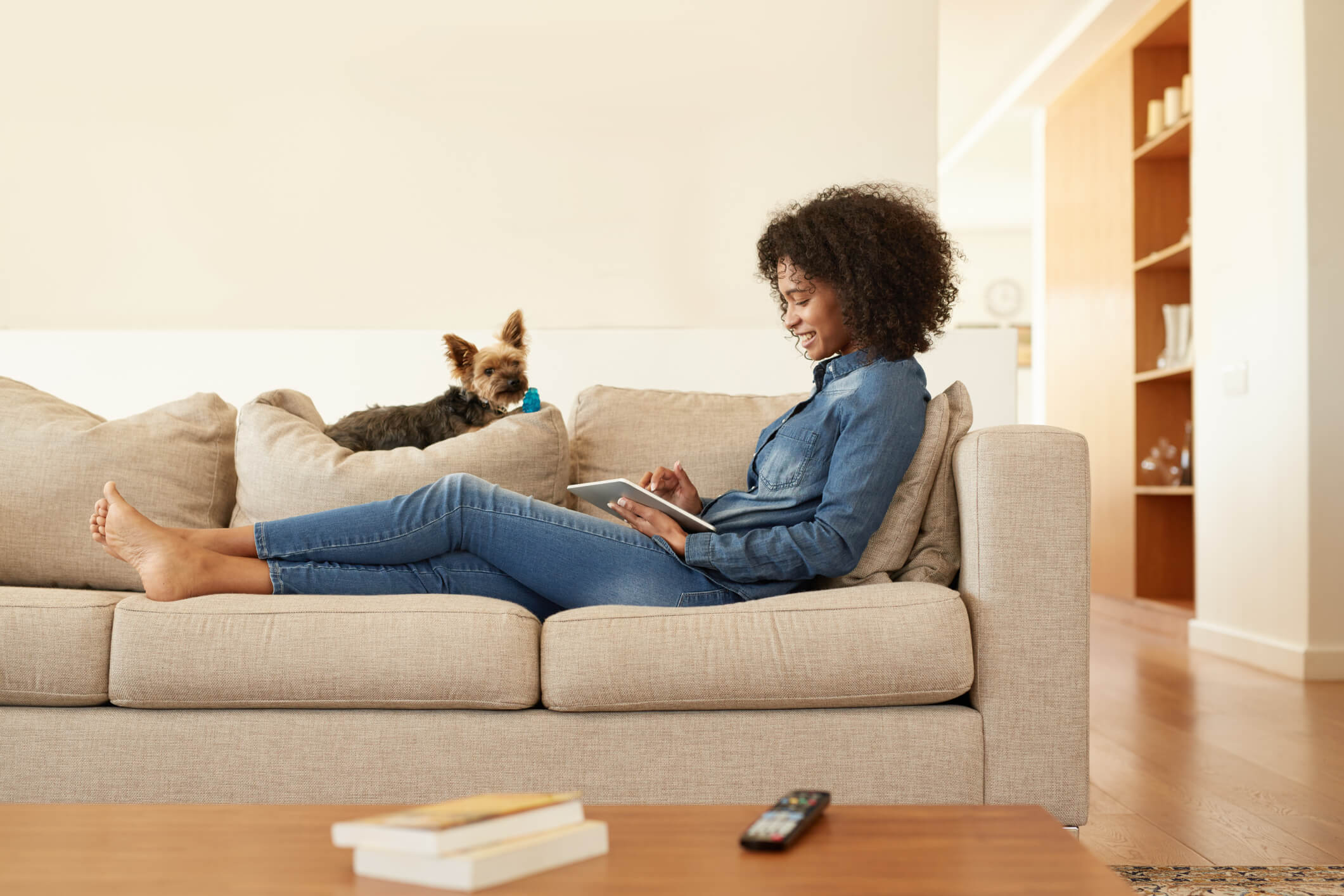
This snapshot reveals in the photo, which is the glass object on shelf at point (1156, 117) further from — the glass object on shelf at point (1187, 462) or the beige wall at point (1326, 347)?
the beige wall at point (1326, 347)

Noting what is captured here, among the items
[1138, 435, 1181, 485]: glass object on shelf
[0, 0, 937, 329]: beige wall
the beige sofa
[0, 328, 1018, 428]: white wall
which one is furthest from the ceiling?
the beige sofa

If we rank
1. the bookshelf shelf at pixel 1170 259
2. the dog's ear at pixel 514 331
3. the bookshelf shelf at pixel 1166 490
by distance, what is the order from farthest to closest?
the bookshelf shelf at pixel 1166 490 → the bookshelf shelf at pixel 1170 259 → the dog's ear at pixel 514 331

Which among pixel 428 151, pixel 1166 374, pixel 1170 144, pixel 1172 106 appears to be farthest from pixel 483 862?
pixel 1170 144

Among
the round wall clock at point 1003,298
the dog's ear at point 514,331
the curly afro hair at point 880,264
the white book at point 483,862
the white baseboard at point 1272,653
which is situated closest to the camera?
the white book at point 483,862

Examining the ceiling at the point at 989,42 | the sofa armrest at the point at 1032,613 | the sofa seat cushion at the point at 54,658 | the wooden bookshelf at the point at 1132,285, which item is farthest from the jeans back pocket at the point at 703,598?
the wooden bookshelf at the point at 1132,285

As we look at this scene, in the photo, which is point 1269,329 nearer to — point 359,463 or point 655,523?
point 655,523

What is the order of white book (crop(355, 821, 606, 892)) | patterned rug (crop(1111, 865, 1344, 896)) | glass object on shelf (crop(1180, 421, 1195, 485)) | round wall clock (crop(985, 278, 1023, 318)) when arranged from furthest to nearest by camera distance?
round wall clock (crop(985, 278, 1023, 318)) → glass object on shelf (crop(1180, 421, 1195, 485)) → patterned rug (crop(1111, 865, 1344, 896)) → white book (crop(355, 821, 606, 892))

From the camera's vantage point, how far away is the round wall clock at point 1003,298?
35.6ft

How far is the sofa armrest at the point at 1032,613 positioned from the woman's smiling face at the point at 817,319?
456 mm

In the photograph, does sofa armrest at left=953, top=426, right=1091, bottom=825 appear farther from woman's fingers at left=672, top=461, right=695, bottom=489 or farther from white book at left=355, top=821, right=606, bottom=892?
white book at left=355, top=821, right=606, bottom=892

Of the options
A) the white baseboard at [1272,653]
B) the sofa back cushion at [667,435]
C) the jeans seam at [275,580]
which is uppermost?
the sofa back cushion at [667,435]

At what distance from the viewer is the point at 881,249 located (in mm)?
2102

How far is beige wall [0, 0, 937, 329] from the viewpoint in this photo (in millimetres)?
3695

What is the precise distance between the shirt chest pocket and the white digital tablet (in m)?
0.16
